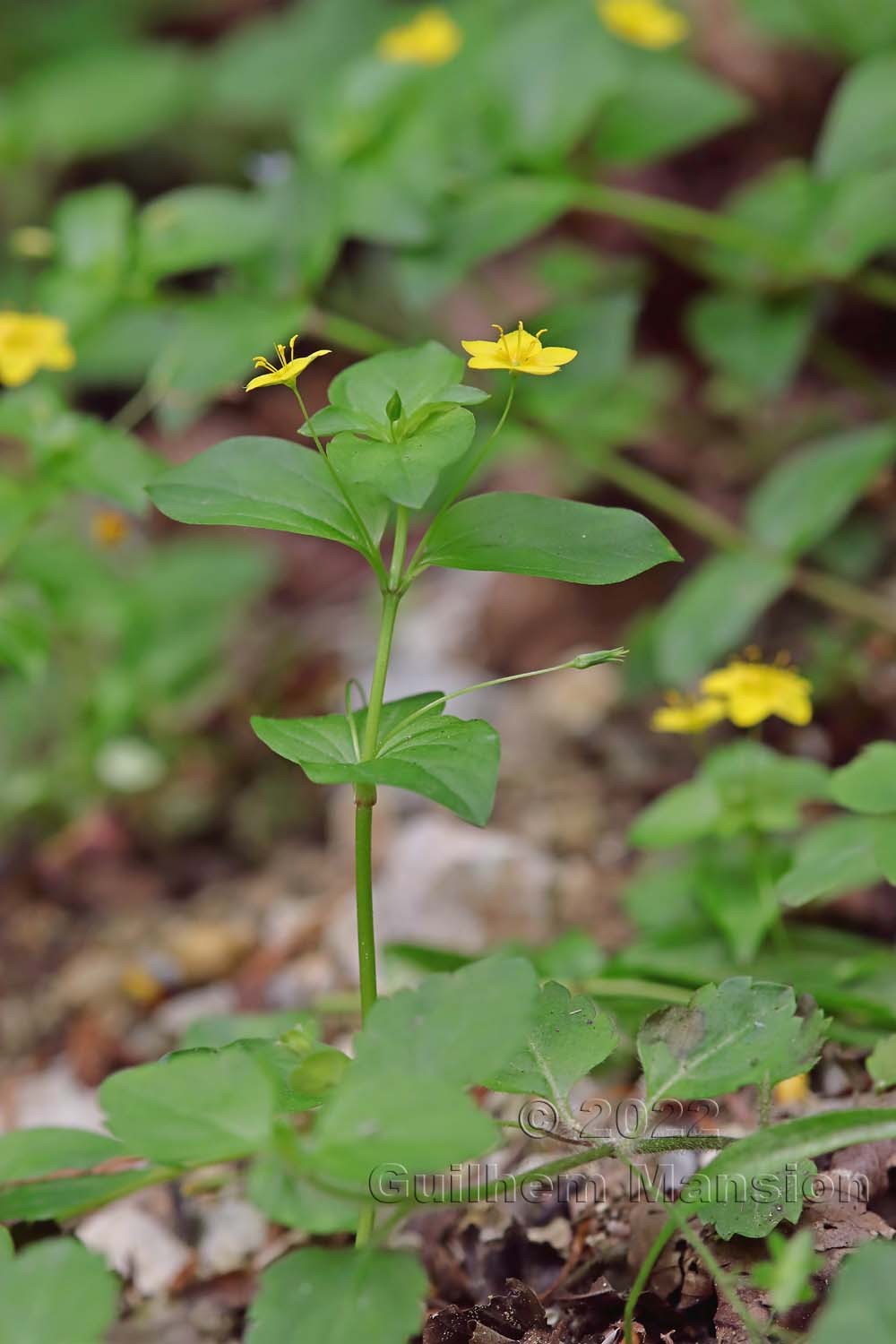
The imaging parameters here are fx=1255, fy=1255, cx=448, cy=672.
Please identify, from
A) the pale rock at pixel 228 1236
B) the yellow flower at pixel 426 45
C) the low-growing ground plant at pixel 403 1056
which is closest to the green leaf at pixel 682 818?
the low-growing ground plant at pixel 403 1056

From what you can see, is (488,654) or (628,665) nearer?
(628,665)

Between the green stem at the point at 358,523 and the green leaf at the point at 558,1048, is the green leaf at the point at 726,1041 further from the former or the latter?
the green stem at the point at 358,523

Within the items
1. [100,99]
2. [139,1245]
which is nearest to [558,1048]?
[139,1245]

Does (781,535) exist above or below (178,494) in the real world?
below

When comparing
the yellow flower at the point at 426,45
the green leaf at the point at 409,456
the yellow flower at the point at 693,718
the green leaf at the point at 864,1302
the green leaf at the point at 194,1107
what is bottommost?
the yellow flower at the point at 693,718

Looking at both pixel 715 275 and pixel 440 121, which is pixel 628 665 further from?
pixel 440 121

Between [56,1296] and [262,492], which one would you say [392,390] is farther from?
[56,1296]

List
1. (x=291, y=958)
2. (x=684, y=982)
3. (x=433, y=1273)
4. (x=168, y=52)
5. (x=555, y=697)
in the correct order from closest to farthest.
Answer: (x=433, y=1273) → (x=684, y=982) → (x=291, y=958) → (x=555, y=697) → (x=168, y=52)

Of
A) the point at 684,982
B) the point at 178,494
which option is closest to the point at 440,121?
the point at 178,494
